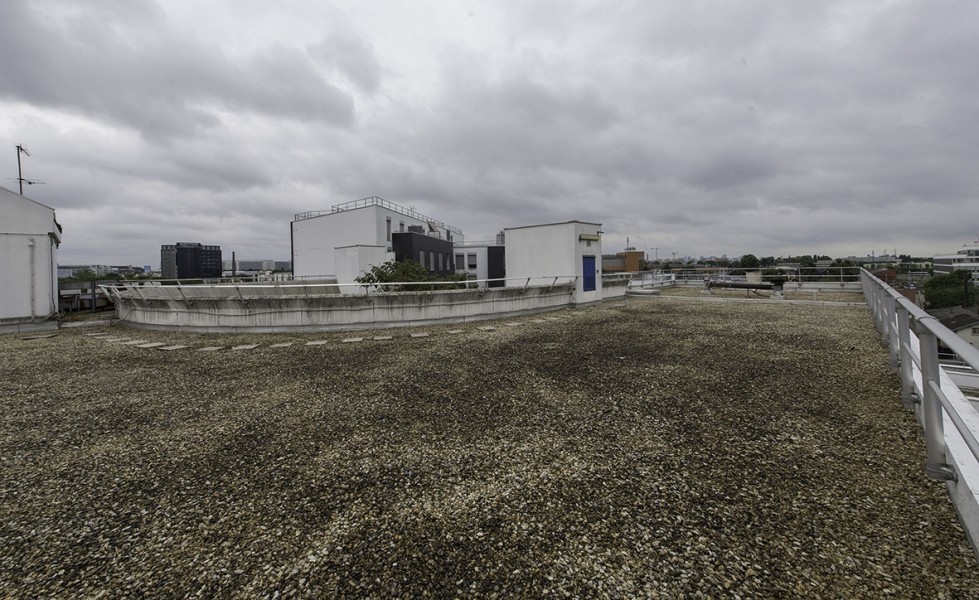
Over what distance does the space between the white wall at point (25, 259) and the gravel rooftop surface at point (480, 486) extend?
9268mm

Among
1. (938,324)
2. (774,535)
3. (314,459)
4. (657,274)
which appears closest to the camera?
(774,535)

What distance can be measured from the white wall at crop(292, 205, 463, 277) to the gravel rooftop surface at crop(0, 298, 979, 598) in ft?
110

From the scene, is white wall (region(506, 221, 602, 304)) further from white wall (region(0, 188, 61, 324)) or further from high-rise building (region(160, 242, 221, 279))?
high-rise building (region(160, 242, 221, 279))

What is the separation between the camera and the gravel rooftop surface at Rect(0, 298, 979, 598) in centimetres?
231

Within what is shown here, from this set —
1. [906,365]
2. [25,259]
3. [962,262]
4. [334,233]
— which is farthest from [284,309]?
[962,262]

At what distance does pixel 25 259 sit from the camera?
1230cm

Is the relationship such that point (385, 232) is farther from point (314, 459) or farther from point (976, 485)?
point (976, 485)

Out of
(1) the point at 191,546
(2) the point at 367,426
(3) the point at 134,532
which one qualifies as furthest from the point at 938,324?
(3) the point at 134,532

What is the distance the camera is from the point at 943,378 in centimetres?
441

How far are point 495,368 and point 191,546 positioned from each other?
16.0 ft

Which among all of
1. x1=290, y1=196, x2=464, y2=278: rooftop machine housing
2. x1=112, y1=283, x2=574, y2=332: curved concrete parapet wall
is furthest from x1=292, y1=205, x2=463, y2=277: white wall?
x1=112, y1=283, x2=574, y2=332: curved concrete parapet wall

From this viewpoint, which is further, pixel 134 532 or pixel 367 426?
pixel 367 426

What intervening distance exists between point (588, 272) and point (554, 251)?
1.85 meters

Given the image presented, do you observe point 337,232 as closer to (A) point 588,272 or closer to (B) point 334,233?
(B) point 334,233
